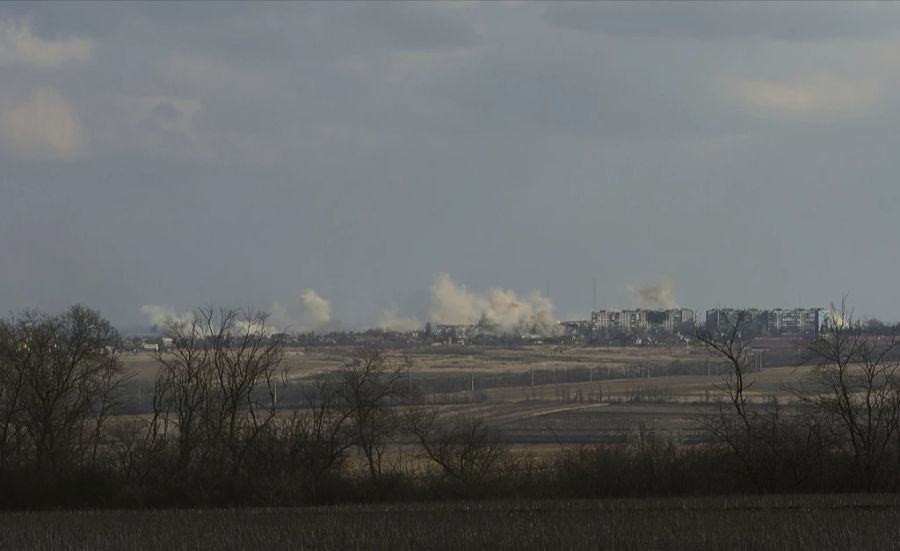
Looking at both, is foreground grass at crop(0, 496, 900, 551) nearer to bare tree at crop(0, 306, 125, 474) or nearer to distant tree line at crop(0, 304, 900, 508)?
distant tree line at crop(0, 304, 900, 508)

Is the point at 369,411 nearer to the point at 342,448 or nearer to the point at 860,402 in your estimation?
the point at 342,448

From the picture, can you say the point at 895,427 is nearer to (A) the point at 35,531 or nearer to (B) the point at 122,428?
(A) the point at 35,531

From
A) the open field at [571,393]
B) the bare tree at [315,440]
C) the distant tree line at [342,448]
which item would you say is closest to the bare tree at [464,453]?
the distant tree line at [342,448]

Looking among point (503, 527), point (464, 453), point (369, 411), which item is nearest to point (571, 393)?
point (369, 411)

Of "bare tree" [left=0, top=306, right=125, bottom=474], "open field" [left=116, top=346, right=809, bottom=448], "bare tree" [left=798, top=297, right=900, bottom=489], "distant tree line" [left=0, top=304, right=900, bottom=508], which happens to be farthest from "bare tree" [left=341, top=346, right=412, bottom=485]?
"open field" [left=116, top=346, right=809, bottom=448]

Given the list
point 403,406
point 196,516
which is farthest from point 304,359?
point 196,516
